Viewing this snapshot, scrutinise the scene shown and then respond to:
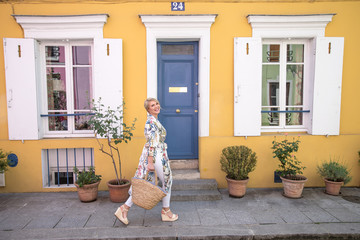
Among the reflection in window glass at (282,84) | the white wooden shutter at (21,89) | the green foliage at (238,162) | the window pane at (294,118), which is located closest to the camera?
the green foliage at (238,162)

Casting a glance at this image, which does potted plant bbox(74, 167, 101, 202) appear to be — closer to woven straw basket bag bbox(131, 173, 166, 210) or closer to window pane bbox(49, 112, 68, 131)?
window pane bbox(49, 112, 68, 131)

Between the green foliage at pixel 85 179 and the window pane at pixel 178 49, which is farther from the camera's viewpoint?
the window pane at pixel 178 49

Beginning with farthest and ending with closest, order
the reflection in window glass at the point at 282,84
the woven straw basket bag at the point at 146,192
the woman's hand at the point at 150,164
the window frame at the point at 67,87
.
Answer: the reflection in window glass at the point at 282,84, the window frame at the point at 67,87, the woman's hand at the point at 150,164, the woven straw basket bag at the point at 146,192

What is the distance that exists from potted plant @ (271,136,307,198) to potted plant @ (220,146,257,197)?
55 centimetres

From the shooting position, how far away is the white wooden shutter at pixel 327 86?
16.6 ft

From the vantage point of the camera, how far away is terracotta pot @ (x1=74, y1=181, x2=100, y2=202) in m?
4.48

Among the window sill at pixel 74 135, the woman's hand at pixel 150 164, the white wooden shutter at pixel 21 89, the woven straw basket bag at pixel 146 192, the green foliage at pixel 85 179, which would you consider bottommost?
the green foliage at pixel 85 179

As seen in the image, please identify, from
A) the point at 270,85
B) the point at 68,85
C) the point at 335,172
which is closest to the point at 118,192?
the point at 68,85

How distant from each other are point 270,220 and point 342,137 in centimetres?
270

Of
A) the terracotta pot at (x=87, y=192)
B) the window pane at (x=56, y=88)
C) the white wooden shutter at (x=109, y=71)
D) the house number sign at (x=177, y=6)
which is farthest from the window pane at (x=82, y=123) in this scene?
the house number sign at (x=177, y=6)

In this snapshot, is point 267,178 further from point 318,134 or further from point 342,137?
point 342,137

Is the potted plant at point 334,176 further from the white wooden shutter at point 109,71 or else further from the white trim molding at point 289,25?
the white wooden shutter at point 109,71

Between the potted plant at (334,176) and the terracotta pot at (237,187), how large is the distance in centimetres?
162

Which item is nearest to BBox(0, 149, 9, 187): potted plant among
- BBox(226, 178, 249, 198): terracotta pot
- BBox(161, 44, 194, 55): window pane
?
BBox(161, 44, 194, 55): window pane
